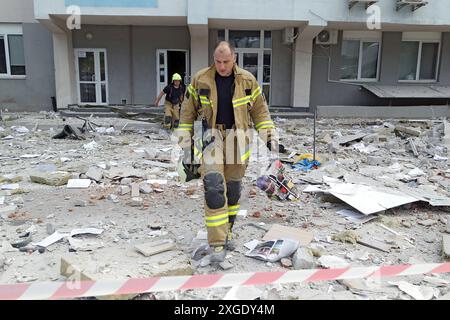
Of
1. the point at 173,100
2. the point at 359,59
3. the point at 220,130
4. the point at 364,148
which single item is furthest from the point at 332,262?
the point at 359,59

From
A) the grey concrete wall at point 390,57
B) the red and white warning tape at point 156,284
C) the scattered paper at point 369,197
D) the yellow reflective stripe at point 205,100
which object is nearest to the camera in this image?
the red and white warning tape at point 156,284

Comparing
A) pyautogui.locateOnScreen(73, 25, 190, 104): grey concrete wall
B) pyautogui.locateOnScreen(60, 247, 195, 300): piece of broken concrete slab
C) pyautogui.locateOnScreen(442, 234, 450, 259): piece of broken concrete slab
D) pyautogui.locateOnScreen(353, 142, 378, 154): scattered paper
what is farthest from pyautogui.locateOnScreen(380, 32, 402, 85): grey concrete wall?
pyautogui.locateOnScreen(60, 247, 195, 300): piece of broken concrete slab

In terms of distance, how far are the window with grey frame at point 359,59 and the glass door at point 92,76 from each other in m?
8.87

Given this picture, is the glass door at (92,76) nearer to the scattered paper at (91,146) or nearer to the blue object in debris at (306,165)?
the scattered paper at (91,146)

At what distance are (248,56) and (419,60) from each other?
21.9 feet

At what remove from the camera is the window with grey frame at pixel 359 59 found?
1519cm

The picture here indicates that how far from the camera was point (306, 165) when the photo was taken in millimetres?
6656

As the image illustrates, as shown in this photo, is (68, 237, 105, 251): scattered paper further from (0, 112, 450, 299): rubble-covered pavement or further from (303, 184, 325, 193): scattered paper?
(303, 184, 325, 193): scattered paper

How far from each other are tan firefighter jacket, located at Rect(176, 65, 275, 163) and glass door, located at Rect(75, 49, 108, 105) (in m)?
12.5

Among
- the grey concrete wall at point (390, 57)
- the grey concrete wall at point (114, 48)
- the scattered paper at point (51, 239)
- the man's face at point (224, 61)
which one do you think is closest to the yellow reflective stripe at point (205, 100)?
the man's face at point (224, 61)

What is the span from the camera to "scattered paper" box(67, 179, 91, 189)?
17.5ft

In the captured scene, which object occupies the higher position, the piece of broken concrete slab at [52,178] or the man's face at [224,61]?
the man's face at [224,61]

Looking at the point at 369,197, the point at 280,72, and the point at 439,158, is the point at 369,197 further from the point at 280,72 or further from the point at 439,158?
the point at 280,72
